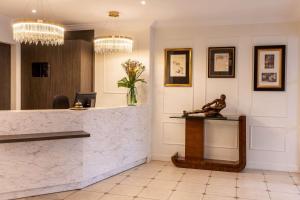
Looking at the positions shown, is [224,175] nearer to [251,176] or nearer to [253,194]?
[251,176]

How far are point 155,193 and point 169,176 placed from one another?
2.73ft

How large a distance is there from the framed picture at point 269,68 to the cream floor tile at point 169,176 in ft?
6.52

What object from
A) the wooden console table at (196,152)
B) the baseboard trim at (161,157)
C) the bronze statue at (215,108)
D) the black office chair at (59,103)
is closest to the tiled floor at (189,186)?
the wooden console table at (196,152)

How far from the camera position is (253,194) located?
13.2 feet

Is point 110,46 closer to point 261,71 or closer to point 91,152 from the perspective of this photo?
point 91,152

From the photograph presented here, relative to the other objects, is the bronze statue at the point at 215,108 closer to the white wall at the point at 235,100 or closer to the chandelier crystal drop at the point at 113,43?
the white wall at the point at 235,100

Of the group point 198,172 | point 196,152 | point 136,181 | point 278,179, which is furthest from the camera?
point 196,152

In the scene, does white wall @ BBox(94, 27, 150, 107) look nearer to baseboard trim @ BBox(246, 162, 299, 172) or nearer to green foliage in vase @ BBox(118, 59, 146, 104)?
green foliage in vase @ BBox(118, 59, 146, 104)

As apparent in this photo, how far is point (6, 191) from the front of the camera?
3.68m

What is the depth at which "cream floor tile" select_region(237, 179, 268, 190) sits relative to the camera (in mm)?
4301

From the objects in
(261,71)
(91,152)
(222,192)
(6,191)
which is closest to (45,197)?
(6,191)

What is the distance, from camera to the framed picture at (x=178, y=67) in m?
5.58

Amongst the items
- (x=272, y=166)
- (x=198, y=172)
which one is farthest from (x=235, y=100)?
(x=198, y=172)

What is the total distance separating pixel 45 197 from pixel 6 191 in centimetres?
46
